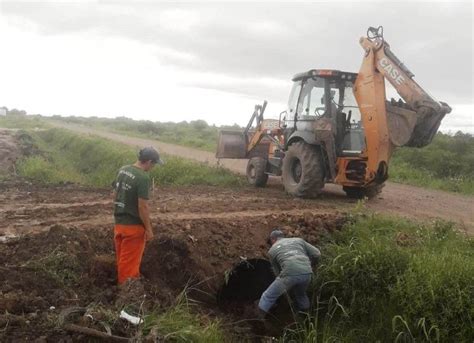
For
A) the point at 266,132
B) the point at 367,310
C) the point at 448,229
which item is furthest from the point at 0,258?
the point at 266,132

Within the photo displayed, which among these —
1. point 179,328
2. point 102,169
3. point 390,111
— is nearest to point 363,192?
point 390,111

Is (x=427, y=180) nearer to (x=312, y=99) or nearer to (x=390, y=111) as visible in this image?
(x=312, y=99)

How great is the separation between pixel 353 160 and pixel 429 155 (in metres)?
8.56

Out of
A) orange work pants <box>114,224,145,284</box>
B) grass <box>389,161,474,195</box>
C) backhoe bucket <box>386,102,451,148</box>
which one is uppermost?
backhoe bucket <box>386,102,451,148</box>

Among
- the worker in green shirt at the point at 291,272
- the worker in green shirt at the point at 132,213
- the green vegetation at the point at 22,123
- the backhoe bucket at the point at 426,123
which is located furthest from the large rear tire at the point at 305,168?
the green vegetation at the point at 22,123

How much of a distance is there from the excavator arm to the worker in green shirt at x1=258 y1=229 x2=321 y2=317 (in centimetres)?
334

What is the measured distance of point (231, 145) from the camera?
1312cm

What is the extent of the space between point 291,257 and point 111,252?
2.26m

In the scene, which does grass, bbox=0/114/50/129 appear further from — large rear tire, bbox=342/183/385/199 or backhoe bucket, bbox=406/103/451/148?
backhoe bucket, bbox=406/103/451/148

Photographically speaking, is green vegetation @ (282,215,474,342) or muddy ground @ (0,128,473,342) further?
green vegetation @ (282,215,474,342)

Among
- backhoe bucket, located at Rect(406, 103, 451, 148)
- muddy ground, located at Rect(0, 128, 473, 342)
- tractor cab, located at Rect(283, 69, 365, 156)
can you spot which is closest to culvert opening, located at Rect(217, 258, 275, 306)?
muddy ground, located at Rect(0, 128, 473, 342)

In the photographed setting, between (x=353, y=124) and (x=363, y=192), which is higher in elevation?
(x=353, y=124)

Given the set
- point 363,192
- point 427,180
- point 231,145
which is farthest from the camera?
point 427,180

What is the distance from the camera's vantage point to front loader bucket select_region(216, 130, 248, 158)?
516 inches
